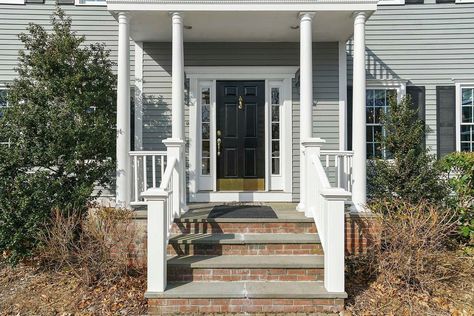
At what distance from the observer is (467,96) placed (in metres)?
6.49

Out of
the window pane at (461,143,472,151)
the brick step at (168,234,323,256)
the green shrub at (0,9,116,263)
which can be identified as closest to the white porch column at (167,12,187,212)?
the brick step at (168,234,323,256)

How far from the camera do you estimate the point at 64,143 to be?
463 cm

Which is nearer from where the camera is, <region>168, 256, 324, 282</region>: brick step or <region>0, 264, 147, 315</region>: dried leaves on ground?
<region>0, 264, 147, 315</region>: dried leaves on ground

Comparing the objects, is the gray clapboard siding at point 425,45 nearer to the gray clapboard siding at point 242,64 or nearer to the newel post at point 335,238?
the gray clapboard siding at point 242,64

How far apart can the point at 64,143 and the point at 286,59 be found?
3829 mm

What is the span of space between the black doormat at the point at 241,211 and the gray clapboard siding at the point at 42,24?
3029 mm

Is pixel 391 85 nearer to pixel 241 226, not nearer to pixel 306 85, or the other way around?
pixel 306 85

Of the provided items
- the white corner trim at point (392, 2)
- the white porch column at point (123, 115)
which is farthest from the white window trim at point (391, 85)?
the white porch column at point (123, 115)

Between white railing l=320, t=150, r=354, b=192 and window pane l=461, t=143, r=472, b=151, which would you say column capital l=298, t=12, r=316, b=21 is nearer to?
white railing l=320, t=150, r=354, b=192

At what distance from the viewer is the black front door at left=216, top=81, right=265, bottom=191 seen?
6.12m

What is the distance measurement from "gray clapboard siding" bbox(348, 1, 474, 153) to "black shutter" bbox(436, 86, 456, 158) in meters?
0.08

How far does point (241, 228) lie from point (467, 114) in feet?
16.5

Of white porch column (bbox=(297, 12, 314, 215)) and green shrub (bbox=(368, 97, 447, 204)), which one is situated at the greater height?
white porch column (bbox=(297, 12, 314, 215))

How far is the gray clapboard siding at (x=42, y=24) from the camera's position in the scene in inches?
250
